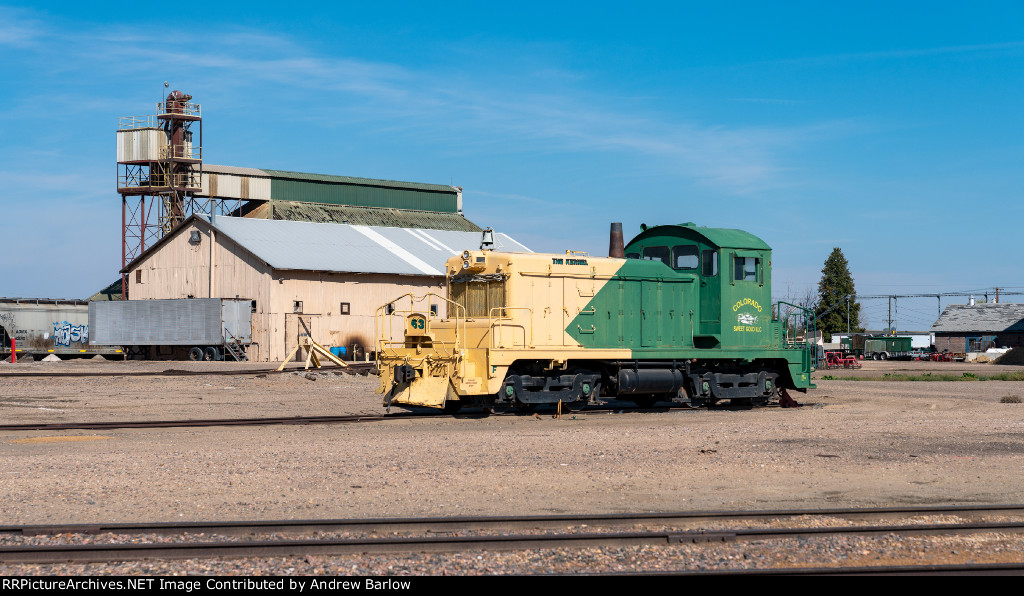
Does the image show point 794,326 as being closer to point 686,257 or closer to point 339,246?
point 686,257

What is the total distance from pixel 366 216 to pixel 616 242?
43.6 m

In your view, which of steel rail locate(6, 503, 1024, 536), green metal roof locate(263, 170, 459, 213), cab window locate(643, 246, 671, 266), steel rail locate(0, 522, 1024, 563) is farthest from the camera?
green metal roof locate(263, 170, 459, 213)

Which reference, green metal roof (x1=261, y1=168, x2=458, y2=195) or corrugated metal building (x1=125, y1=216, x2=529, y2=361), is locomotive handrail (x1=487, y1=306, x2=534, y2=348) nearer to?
corrugated metal building (x1=125, y1=216, x2=529, y2=361)

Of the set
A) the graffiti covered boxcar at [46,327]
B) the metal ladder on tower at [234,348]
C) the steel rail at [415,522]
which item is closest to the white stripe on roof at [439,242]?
the metal ladder on tower at [234,348]

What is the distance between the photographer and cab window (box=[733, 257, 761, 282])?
63.5ft

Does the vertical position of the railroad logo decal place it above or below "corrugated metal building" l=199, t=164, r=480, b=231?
below

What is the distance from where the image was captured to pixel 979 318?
8625 centimetres

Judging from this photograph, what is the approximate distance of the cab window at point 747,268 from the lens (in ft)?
63.5

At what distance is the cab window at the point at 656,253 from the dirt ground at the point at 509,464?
10.6ft

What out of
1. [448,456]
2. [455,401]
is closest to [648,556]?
[448,456]

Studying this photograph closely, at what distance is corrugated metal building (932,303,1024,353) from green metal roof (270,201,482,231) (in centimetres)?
4564

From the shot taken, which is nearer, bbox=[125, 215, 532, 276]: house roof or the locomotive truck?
the locomotive truck

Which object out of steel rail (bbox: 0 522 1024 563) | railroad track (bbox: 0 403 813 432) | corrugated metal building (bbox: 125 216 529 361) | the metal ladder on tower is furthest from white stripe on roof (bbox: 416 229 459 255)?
steel rail (bbox: 0 522 1024 563)

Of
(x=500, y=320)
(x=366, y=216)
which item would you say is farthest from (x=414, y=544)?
(x=366, y=216)
